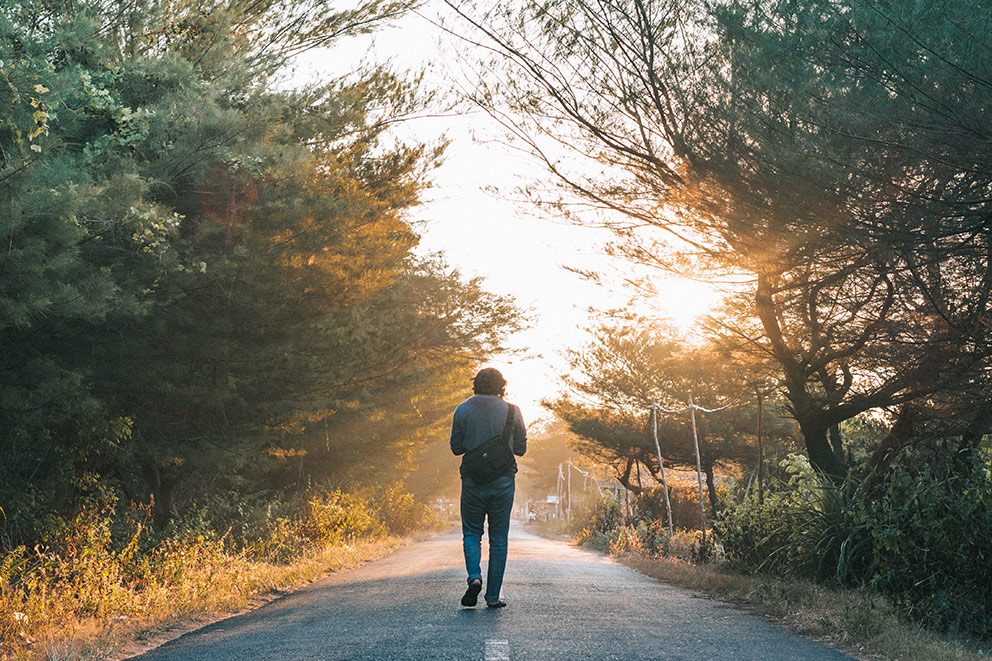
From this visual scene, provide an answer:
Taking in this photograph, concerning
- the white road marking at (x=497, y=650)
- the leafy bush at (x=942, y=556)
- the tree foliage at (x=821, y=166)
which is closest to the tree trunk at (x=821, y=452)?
the tree foliage at (x=821, y=166)

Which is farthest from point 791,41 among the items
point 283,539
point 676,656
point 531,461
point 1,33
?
point 531,461

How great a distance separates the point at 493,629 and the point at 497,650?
1.02 meters

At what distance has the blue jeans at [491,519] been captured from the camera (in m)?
8.22

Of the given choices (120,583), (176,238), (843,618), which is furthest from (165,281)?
(843,618)

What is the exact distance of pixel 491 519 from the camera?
27.3 feet

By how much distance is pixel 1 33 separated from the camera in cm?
684

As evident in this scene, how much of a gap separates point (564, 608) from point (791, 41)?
5.29 metres

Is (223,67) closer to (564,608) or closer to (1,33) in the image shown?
(1,33)

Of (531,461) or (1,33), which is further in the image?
(531,461)

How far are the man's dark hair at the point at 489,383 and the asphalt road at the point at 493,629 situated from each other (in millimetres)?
1894

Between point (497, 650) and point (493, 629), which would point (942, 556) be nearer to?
point (493, 629)

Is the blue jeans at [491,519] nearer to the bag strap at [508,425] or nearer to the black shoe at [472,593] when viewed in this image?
the black shoe at [472,593]

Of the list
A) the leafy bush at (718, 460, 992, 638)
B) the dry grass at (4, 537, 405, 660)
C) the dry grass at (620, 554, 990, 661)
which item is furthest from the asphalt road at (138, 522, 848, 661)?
the leafy bush at (718, 460, 992, 638)

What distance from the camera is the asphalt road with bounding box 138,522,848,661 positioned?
6055mm
